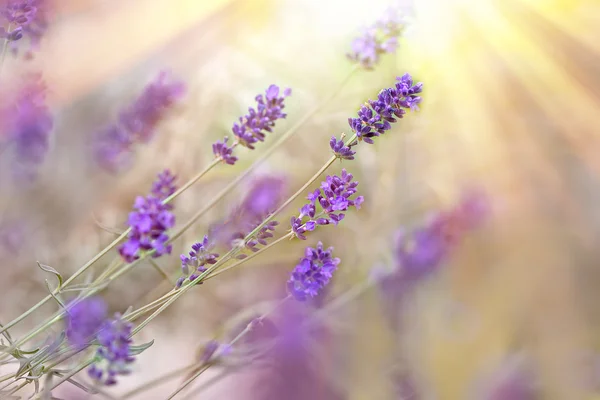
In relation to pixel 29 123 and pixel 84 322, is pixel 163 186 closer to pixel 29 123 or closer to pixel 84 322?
pixel 84 322

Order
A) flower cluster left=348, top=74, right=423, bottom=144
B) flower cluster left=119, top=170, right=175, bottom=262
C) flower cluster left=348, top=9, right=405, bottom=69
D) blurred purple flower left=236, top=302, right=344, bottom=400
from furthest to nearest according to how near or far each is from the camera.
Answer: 1. blurred purple flower left=236, top=302, right=344, bottom=400
2. flower cluster left=348, top=9, right=405, bottom=69
3. flower cluster left=348, top=74, right=423, bottom=144
4. flower cluster left=119, top=170, right=175, bottom=262

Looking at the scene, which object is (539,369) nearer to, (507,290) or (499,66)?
(507,290)

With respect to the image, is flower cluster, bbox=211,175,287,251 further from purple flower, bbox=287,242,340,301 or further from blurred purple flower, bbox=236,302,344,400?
blurred purple flower, bbox=236,302,344,400

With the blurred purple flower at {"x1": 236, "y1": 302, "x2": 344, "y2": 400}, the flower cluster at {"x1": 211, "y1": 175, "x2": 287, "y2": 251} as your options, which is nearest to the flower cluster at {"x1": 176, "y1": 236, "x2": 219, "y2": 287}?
the flower cluster at {"x1": 211, "y1": 175, "x2": 287, "y2": 251}

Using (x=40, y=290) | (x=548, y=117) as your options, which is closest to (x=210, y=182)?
(x=40, y=290)

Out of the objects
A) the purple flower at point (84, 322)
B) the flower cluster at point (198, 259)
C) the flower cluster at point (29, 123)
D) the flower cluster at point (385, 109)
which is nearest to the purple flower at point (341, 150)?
the flower cluster at point (385, 109)

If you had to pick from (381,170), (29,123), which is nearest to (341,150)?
(29,123)
